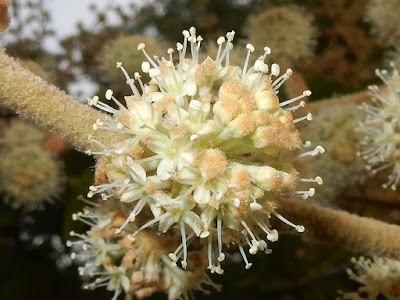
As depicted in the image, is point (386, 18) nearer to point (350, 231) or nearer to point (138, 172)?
point (350, 231)

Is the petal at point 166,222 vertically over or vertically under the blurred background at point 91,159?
under

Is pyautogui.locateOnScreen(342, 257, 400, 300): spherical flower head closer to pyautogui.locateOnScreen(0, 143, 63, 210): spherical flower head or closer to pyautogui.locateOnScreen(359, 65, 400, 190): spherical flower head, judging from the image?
pyautogui.locateOnScreen(359, 65, 400, 190): spherical flower head

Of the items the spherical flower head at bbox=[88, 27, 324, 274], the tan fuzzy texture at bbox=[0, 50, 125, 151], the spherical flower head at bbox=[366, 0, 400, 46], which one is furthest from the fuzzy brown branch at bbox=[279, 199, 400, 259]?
the spherical flower head at bbox=[366, 0, 400, 46]

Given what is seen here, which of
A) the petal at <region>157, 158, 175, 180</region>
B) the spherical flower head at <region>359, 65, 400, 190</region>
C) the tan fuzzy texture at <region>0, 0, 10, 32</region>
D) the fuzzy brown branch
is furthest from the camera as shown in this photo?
the spherical flower head at <region>359, 65, 400, 190</region>

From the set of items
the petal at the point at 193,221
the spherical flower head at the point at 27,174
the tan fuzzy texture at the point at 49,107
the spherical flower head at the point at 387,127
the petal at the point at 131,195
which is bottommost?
the petal at the point at 193,221

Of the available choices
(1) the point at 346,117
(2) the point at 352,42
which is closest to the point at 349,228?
(1) the point at 346,117

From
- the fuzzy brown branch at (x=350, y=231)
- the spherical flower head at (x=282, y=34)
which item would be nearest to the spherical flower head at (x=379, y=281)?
the fuzzy brown branch at (x=350, y=231)

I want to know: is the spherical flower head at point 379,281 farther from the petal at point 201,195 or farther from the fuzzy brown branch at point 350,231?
the petal at point 201,195
